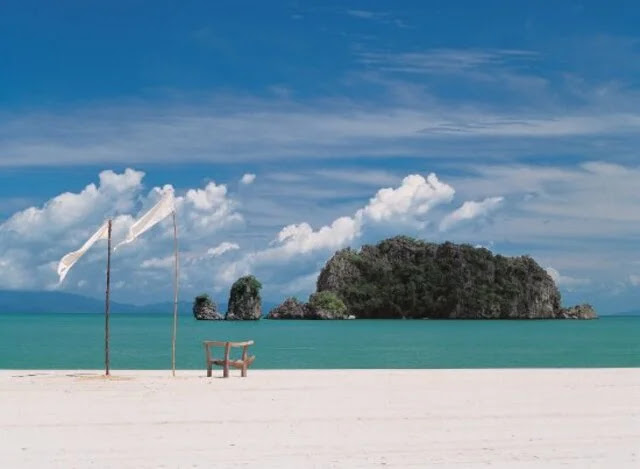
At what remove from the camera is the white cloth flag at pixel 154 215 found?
2400cm

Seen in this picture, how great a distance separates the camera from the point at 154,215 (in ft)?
79.1

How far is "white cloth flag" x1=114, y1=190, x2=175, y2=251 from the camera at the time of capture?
24.0 m
